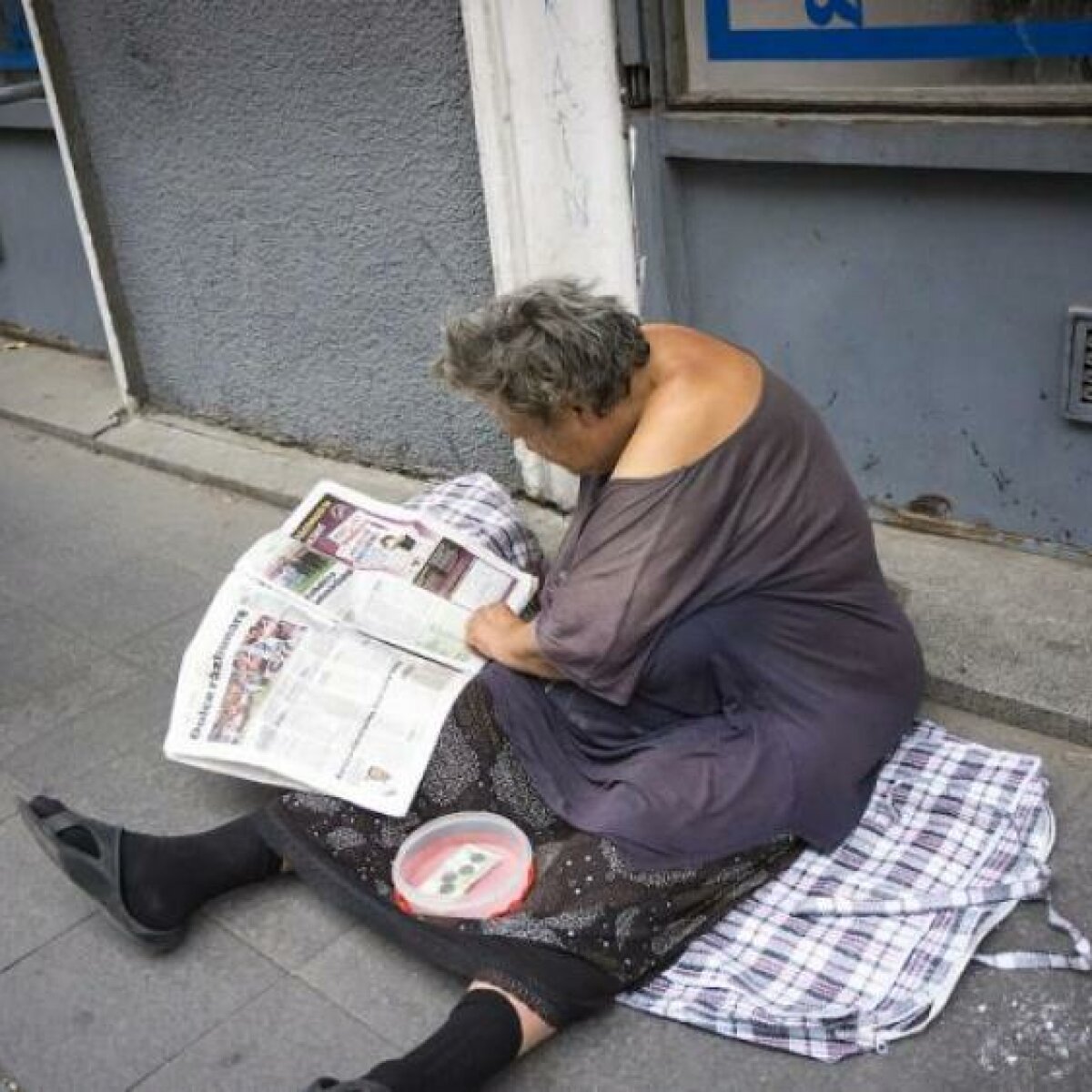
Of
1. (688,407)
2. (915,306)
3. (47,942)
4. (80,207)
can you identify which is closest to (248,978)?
(47,942)

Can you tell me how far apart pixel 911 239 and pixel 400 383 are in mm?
1623

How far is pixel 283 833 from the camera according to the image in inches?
96.3

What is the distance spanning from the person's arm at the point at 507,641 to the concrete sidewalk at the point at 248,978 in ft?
1.79

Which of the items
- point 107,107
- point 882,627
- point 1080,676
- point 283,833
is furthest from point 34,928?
point 107,107

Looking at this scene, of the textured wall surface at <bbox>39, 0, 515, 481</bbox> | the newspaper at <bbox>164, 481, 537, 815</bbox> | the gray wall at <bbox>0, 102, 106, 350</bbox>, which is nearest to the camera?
the newspaper at <bbox>164, 481, 537, 815</bbox>

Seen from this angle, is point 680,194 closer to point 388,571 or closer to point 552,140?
point 552,140

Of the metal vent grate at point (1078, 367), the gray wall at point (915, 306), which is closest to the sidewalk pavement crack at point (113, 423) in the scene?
the gray wall at point (915, 306)

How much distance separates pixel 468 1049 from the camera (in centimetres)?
203

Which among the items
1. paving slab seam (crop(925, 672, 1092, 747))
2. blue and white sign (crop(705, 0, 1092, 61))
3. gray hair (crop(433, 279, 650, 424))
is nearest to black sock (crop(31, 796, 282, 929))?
gray hair (crop(433, 279, 650, 424))

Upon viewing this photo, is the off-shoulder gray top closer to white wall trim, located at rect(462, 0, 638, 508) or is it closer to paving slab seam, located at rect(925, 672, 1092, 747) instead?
paving slab seam, located at rect(925, 672, 1092, 747)

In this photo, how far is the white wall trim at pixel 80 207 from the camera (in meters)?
4.48

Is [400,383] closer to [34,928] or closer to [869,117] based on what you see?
[869,117]

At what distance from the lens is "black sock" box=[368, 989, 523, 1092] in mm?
1976

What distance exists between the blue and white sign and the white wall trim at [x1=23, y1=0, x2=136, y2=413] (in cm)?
218
